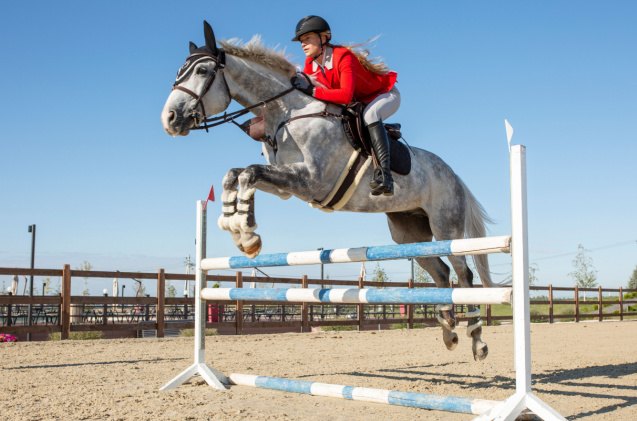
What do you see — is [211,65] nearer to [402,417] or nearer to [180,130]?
[180,130]

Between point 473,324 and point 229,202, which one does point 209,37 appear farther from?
point 473,324

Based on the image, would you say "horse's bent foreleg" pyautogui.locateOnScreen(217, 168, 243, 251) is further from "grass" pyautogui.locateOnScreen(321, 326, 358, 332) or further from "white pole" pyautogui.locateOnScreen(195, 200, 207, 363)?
"grass" pyautogui.locateOnScreen(321, 326, 358, 332)

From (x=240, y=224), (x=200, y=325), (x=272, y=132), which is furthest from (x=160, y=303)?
(x=240, y=224)

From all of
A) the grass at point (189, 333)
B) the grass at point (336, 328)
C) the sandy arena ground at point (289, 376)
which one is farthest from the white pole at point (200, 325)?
the grass at point (336, 328)

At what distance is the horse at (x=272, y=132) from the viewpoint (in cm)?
413

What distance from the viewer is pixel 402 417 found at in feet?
13.1

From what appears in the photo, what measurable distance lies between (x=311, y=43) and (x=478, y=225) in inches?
92.2

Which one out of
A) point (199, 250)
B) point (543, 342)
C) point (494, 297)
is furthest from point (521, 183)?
point (543, 342)

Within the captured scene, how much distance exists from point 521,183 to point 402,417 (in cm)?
162

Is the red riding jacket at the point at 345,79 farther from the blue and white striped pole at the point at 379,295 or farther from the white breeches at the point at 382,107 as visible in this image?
the blue and white striped pole at the point at 379,295

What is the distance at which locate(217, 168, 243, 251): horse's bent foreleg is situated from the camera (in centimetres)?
405

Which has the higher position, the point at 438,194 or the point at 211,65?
the point at 211,65

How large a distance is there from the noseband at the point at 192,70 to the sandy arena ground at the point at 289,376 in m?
1.98

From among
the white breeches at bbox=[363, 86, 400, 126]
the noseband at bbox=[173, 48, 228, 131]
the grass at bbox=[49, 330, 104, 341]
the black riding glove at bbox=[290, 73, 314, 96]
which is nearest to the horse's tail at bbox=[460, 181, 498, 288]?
the white breeches at bbox=[363, 86, 400, 126]
